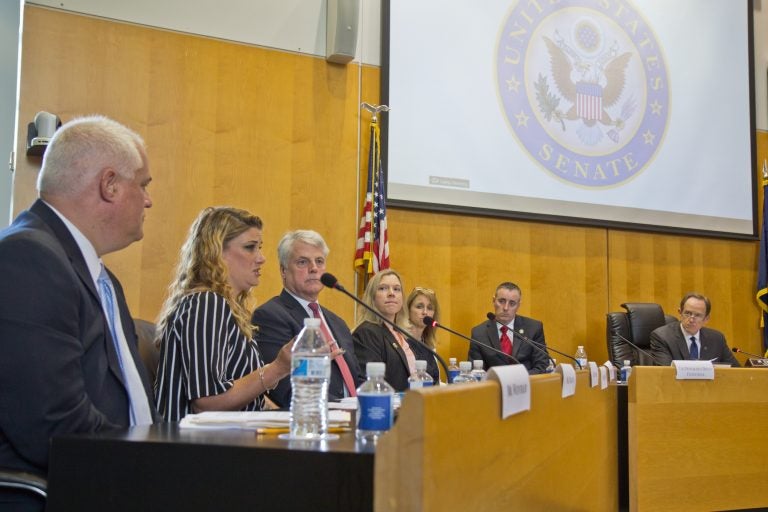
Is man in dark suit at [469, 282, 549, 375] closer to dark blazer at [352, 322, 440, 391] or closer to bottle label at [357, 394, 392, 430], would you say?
dark blazer at [352, 322, 440, 391]

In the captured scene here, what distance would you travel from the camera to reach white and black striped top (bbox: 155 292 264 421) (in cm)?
208

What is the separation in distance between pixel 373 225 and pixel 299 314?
2.47 m

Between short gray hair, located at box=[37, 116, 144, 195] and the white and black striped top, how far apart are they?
498 millimetres

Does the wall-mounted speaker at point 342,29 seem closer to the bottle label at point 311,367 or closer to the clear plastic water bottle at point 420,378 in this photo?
the clear plastic water bottle at point 420,378

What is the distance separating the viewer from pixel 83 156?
172 cm

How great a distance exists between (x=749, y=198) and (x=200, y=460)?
23.5 ft

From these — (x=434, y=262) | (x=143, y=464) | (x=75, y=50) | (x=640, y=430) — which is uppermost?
(x=75, y=50)

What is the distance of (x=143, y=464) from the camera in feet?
3.89

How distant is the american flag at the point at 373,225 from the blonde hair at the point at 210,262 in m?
2.87

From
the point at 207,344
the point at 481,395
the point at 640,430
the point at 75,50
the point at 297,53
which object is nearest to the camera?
the point at 481,395

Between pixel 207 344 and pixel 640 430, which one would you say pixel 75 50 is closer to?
pixel 207 344

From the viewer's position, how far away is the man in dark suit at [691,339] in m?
5.78

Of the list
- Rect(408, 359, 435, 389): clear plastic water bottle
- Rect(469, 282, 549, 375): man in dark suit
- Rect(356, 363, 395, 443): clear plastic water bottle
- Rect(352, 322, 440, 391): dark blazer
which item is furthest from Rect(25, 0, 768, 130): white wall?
Rect(356, 363, 395, 443): clear plastic water bottle

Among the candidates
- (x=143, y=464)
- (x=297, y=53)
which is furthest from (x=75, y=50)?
(x=143, y=464)
